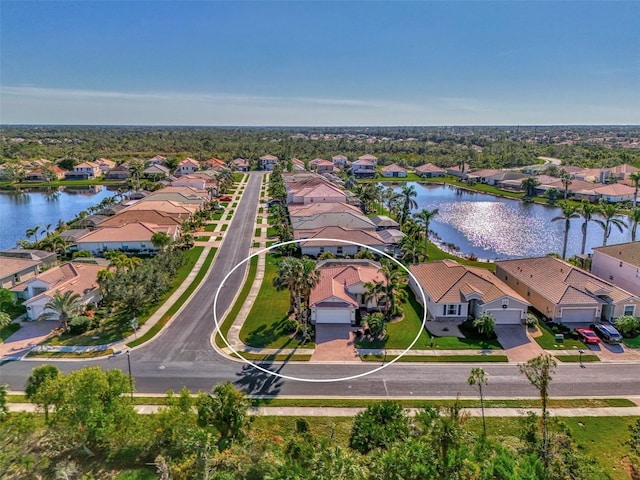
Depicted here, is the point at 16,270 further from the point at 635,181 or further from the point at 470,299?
the point at 635,181

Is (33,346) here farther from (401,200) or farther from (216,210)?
(401,200)

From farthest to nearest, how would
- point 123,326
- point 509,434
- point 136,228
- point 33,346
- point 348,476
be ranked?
point 136,228 < point 123,326 < point 33,346 < point 509,434 < point 348,476

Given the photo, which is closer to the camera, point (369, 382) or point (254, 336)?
point (369, 382)

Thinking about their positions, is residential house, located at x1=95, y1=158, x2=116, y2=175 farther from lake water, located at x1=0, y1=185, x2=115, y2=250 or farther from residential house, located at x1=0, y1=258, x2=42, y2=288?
residential house, located at x1=0, y1=258, x2=42, y2=288

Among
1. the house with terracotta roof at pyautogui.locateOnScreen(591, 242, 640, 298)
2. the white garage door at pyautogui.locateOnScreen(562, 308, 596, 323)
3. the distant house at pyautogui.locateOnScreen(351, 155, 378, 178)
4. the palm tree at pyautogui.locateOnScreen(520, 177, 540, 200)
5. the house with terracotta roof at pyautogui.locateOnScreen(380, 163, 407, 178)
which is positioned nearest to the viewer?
the white garage door at pyautogui.locateOnScreen(562, 308, 596, 323)

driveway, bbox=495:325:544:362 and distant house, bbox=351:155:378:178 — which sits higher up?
distant house, bbox=351:155:378:178

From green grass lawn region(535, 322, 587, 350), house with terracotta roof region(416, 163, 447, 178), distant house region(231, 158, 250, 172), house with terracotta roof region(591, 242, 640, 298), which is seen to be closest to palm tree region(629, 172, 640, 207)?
house with terracotta roof region(591, 242, 640, 298)

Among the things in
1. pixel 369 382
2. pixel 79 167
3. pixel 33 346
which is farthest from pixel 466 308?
pixel 79 167
